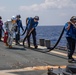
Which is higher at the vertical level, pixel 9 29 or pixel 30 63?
pixel 9 29

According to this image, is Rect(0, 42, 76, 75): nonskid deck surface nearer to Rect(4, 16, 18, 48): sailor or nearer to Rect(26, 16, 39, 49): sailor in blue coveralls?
Rect(26, 16, 39, 49): sailor in blue coveralls

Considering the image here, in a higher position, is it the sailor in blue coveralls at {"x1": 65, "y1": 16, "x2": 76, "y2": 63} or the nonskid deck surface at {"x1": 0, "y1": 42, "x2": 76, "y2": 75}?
the sailor in blue coveralls at {"x1": 65, "y1": 16, "x2": 76, "y2": 63}

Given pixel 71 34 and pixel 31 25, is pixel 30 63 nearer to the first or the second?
pixel 71 34

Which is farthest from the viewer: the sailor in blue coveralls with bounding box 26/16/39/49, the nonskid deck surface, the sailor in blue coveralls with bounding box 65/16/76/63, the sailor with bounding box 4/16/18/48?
the sailor with bounding box 4/16/18/48

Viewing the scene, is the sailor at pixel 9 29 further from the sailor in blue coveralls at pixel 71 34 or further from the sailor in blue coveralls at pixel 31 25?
the sailor in blue coveralls at pixel 71 34

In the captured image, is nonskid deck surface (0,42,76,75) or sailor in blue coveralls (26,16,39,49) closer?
nonskid deck surface (0,42,76,75)

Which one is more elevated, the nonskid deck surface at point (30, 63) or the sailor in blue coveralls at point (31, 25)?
the sailor in blue coveralls at point (31, 25)

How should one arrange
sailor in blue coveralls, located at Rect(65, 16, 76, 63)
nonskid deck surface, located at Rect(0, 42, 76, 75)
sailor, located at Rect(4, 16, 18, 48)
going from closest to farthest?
nonskid deck surface, located at Rect(0, 42, 76, 75) → sailor in blue coveralls, located at Rect(65, 16, 76, 63) → sailor, located at Rect(4, 16, 18, 48)

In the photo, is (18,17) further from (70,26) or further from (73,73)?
(73,73)

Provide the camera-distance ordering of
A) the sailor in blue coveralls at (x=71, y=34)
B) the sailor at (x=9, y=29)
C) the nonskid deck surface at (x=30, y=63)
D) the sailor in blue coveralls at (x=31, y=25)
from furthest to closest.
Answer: the sailor at (x=9, y=29) < the sailor in blue coveralls at (x=31, y=25) < the sailor in blue coveralls at (x=71, y=34) < the nonskid deck surface at (x=30, y=63)

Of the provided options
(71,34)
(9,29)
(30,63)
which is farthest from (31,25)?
(30,63)

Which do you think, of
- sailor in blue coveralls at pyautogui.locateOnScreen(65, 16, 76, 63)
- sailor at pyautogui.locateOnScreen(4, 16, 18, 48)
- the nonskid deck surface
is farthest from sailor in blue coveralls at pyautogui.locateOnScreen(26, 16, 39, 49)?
sailor in blue coveralls at pyautogui.locateOnScreen(65, 16, 76, 63)

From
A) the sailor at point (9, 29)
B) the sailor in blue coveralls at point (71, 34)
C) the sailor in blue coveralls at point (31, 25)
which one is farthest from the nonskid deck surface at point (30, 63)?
the sailor at point (9, 29)

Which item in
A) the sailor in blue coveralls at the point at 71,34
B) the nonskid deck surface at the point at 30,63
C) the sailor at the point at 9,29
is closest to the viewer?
the nonskid deck surface at the point at 30,63
